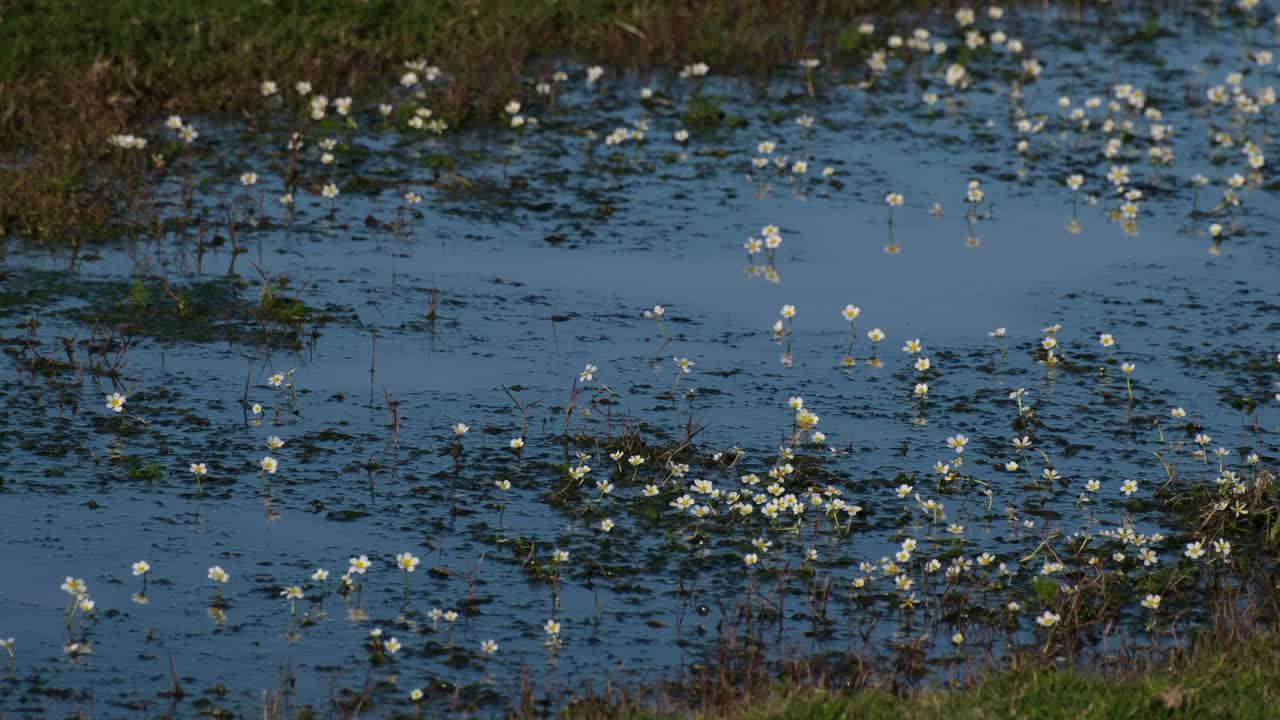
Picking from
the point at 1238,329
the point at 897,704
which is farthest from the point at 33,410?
the point at 1238,329

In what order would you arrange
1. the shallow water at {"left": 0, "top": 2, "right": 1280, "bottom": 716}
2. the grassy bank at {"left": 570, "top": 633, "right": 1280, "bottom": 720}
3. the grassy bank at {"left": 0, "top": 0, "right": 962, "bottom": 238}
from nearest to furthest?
the grassy bank at {"left": 570, "top": 633, "right": 1280, "bottom": 720} < the shallow water at {"left": 0, "top": 2, "right": 1280, "bottom": 716} < the grassy bank at {"left": 0, "top": 0, "right": 962, "bottom": 238}

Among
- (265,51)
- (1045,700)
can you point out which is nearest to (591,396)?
(1045,700)

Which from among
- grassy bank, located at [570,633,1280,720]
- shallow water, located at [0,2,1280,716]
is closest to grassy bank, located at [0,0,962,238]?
shallow water, located at [0,2,1280,716]

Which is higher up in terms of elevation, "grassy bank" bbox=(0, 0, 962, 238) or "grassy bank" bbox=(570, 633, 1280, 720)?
"grassy bank" bbox=(0, 0, 962, 238)

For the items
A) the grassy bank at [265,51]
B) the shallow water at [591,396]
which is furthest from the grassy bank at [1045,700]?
the grassy bank at [265,51]

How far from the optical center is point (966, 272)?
11.9 m

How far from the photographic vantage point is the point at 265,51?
49.8ft

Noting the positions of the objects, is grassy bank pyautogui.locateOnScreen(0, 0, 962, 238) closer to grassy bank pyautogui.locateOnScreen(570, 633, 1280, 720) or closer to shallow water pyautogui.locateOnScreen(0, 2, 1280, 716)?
shallow water pyautogui.locateOnScreen(0, 2, 1280, 716)

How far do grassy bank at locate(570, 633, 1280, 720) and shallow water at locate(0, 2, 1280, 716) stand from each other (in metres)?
0.47

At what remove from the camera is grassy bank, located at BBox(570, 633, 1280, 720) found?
236 inches

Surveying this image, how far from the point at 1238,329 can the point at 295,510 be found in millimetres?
5765

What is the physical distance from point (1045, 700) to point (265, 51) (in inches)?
421

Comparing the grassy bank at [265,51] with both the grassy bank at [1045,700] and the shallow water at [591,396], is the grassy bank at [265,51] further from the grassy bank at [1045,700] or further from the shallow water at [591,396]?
the grassy bank at [1045,700]

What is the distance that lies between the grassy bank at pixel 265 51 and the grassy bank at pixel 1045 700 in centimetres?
705
